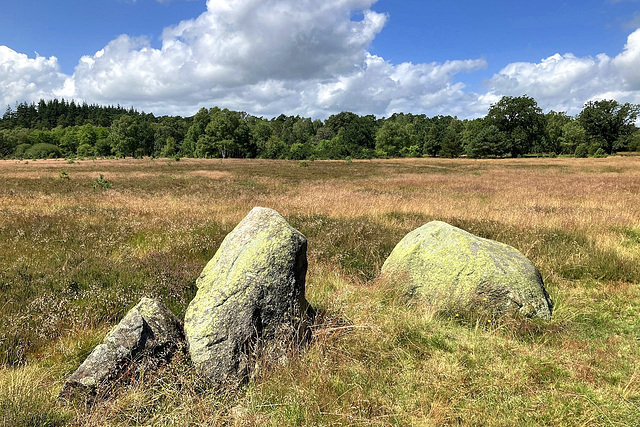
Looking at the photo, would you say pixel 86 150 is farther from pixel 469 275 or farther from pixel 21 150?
pixel 469 275

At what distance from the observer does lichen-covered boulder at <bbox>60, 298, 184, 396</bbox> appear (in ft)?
10.5

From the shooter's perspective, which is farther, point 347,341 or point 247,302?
point 347,341

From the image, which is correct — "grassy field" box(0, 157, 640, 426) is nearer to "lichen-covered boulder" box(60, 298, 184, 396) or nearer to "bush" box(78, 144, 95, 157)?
"lichen-covered boulder" box(60, 298, 184, 396)

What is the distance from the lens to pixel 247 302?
152 inches

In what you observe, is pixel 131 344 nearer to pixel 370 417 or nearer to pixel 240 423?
pixel 240 423

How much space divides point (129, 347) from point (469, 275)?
16.4 ft

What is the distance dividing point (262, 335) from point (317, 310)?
4.08 ft

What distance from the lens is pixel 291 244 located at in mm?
4211

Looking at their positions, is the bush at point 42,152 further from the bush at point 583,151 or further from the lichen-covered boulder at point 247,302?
the bush at point 583,151

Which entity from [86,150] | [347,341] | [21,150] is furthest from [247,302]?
[21,150]

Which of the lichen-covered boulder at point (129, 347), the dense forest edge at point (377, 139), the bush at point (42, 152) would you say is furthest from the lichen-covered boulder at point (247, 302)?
the bush at point (42, 152)

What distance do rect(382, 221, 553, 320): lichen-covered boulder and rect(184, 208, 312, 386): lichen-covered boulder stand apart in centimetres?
248

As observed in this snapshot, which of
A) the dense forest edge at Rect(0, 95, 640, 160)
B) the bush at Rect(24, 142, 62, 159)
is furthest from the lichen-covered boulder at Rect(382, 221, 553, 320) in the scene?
the bush at Rect(24, 142, 62, 159)

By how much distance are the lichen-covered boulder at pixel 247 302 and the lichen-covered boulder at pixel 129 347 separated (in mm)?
254
